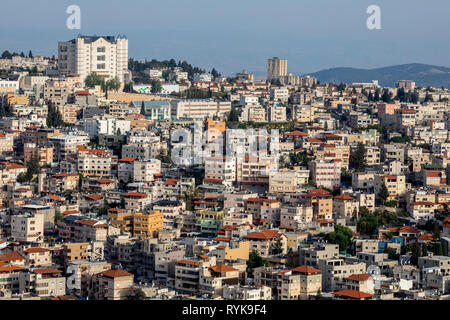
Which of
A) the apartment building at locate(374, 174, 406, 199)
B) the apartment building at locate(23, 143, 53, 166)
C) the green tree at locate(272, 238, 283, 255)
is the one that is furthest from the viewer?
the apartment building at locate(23, 143, 53, 166)

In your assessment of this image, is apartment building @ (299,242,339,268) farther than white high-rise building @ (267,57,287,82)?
No

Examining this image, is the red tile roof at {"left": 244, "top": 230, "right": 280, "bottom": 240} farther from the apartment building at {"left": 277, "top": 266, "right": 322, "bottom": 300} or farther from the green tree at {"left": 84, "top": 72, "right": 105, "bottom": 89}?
the green tree at {"left": 84, "top": 72, "right": 105, "bottom": 89}

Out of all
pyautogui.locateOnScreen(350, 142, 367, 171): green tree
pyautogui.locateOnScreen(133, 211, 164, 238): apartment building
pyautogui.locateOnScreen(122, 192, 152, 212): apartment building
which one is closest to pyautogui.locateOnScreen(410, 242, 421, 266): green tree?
pyautogui.locateOnScreen(133, 211, 164, 238): apartment building

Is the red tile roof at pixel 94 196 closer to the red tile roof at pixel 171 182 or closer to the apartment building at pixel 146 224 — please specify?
the red tile roof at pixel 171 182

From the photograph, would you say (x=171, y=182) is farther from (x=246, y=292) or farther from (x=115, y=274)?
(x=246, y=292)

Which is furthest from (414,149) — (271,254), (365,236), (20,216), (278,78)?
(278,78)

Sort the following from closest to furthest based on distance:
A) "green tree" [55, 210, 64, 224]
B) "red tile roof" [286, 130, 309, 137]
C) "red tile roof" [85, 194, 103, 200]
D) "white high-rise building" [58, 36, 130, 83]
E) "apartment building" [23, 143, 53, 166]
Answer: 1. "green tree" [55, 210, 64, 224]
2. "red tile roof" [85, 194, 103, 200]
3. "apartment building" [23, 143, 53, 166]
4. "red tile roof" [286, 130, 309, 137]
5. "white high-rise building" [58, 36, 130, 83]
